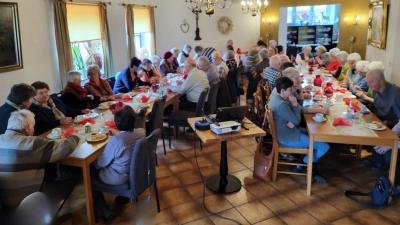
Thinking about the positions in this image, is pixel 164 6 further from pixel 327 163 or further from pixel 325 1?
pixel 327 163

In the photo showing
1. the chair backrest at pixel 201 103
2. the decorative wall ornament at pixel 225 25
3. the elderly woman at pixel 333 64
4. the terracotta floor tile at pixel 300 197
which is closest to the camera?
the terracotta floor tile at pixel 300 197

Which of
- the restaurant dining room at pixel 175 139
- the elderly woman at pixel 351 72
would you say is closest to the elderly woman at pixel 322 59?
the restaurant dining room at pixel 175 139

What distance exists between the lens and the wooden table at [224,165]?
298 centimetres

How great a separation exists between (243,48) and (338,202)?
8202 mm

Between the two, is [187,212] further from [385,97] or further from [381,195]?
[385,97]

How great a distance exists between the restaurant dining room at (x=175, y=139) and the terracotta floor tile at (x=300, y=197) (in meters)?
0.02

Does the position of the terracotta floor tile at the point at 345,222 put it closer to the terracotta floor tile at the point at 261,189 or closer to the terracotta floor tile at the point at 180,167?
the terracotta floor tile at the point at 261,189

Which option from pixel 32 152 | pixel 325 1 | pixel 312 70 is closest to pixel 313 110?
pixel 32 152

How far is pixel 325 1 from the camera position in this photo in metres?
9.25

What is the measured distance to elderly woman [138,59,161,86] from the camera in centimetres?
591

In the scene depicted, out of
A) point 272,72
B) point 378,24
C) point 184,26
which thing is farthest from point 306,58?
point 184,26

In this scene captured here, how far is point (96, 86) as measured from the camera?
472 centimetres

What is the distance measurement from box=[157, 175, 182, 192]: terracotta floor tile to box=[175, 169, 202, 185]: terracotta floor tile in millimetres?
57

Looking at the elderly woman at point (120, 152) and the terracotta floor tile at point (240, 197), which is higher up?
the elderly woman at point (120, 152)
